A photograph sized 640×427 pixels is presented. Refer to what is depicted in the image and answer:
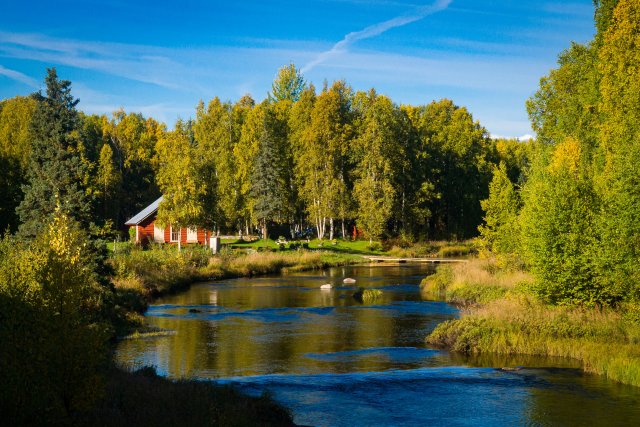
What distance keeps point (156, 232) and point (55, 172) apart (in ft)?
125

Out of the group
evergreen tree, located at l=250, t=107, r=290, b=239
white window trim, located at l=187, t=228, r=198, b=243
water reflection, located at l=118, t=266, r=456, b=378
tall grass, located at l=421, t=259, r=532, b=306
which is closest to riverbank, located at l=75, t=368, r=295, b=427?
water reflection, located at l=118, t=266, r=456, b=378

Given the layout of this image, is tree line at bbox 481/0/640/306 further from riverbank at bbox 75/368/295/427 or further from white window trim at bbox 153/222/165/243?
white window trim at bbox 153/222/165/243

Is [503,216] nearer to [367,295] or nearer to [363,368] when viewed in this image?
[367,295]

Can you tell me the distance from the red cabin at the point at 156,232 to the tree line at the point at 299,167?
7.81 ft

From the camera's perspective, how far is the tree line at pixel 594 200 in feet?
86.9

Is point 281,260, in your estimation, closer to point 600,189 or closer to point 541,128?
point 541,128

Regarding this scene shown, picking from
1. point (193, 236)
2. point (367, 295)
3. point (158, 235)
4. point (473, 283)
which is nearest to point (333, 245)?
point (193, 236)

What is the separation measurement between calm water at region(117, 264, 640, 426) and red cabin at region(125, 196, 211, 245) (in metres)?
30.1

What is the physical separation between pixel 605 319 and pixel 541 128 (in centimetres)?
3233

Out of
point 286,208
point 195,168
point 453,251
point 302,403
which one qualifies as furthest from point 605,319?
point 286,208

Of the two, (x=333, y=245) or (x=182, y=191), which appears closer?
(x=182, y=191)

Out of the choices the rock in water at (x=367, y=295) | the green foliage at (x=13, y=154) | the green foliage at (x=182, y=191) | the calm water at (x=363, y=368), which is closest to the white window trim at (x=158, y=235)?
the green foliage at (x=182, y=191)

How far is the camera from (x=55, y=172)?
31844 mm

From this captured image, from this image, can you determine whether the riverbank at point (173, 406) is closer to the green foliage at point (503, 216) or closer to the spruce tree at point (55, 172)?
→ the spruce tree at point (55, 172)
